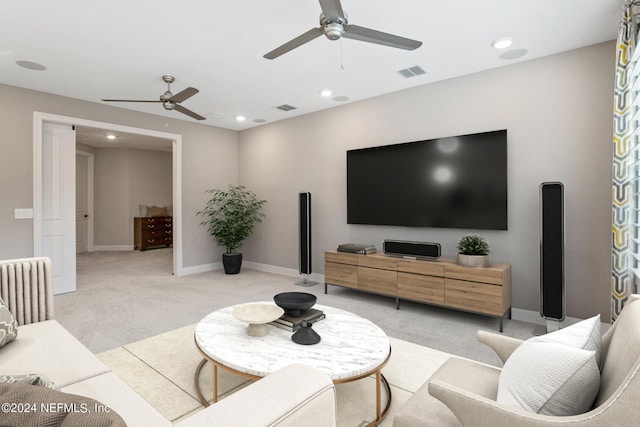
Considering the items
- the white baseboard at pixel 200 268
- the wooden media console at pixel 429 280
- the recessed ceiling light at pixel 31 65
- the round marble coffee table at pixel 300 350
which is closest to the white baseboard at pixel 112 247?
the white baseboard at pixel 200 268

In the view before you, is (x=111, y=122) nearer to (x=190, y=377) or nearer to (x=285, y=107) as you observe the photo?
(x=285, y=107)

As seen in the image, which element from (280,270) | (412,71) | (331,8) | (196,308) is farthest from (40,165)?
(412,71)

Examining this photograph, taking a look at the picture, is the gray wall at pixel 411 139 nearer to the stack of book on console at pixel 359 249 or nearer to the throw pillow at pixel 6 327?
the stack of book on console at pixel 359 249

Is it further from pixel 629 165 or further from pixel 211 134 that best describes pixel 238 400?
pixel 211 134

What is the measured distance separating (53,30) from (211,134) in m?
3.31

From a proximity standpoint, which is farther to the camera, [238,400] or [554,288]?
[554,288]

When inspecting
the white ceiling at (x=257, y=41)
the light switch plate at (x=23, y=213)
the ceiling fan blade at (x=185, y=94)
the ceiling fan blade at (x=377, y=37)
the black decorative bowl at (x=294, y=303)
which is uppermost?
the white ceiling at (x=257, y=41)

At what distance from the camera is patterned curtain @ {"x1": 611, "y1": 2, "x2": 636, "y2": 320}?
2449 mm

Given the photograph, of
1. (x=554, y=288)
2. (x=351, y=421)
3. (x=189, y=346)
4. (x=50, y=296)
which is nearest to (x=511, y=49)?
(x=554, y=288)

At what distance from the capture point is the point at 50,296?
2.21 metres

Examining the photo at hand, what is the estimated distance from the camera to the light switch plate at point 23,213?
163 inches

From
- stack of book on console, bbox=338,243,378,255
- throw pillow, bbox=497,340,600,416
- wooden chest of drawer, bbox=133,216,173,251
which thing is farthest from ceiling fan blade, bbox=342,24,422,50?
wooden chest of drawer, bbox=133,216,173,251

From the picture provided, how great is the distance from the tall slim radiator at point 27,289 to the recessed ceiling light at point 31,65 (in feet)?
8.19

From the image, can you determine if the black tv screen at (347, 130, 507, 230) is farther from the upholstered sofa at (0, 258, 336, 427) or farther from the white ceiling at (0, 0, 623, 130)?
the upholstered sofa at (0, 258, 336, 427)
